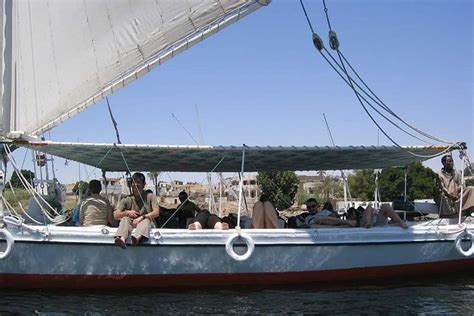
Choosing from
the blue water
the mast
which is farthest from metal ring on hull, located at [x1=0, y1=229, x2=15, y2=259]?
the mast

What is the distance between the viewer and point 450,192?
14.2m

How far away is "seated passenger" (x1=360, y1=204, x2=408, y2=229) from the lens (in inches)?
518

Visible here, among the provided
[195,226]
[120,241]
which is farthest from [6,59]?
[195,226]

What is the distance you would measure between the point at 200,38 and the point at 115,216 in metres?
4.38

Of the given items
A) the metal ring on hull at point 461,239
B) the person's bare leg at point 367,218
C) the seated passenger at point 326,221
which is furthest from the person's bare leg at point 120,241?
the metal ring on hull at point 461,239

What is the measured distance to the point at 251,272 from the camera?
40.4 feet

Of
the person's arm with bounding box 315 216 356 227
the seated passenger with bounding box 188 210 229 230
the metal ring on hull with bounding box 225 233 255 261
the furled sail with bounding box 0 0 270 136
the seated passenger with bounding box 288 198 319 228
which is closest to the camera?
the metal ring on hull with bounding box 225 233 255 261

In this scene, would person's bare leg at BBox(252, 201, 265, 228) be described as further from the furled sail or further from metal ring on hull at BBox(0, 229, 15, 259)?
metal ring on hull at BBox(0, 229, 15, 259)

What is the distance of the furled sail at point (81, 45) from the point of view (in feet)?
42.4

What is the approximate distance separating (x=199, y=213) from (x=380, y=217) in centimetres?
441

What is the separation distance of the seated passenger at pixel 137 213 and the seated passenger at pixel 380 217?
477cm

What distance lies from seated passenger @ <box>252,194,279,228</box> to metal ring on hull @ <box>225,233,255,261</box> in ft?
2.79

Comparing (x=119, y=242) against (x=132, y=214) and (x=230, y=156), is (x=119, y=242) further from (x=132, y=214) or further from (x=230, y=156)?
(x=230, y=156)

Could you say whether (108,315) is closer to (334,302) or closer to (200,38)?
(334,302)
